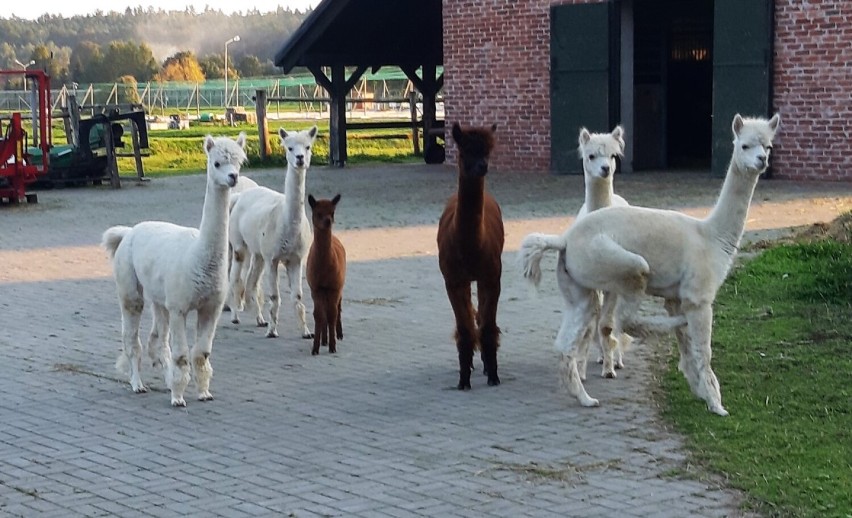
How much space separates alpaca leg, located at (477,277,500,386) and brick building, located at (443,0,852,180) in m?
12.8

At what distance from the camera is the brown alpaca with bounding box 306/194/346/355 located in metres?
9.84

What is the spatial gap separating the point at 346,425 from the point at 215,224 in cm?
158

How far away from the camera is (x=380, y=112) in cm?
6066

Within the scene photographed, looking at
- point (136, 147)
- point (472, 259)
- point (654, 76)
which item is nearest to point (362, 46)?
point (136, 147)

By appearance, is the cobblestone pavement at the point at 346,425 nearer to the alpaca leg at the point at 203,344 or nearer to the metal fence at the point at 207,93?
the alpaca leg at the point at 203,344

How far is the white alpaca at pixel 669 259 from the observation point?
758 centimetres

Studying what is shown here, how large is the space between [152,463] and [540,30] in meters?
17.7

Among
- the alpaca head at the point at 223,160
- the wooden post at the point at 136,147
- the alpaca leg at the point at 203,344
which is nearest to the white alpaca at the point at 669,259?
the alpaca head at the point at 223,160

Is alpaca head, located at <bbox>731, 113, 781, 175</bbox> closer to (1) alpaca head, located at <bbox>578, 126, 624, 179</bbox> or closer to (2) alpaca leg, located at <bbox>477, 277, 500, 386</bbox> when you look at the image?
(1) alpaca head, located at <bbox>578, 126, 624, 179</bbox>

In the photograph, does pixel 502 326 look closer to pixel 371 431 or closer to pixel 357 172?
pixel 371 431

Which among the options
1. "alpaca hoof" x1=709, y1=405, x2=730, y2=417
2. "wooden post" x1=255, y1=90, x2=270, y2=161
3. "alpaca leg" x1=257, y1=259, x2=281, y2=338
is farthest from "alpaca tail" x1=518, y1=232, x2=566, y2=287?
"wooden post" x1=255, y1=90, x2=270, y2=161

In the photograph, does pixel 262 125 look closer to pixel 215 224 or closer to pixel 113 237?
pixel 113 237

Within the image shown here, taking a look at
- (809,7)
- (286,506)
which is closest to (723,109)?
(809,7)

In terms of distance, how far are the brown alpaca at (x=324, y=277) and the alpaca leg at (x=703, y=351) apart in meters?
3.18
